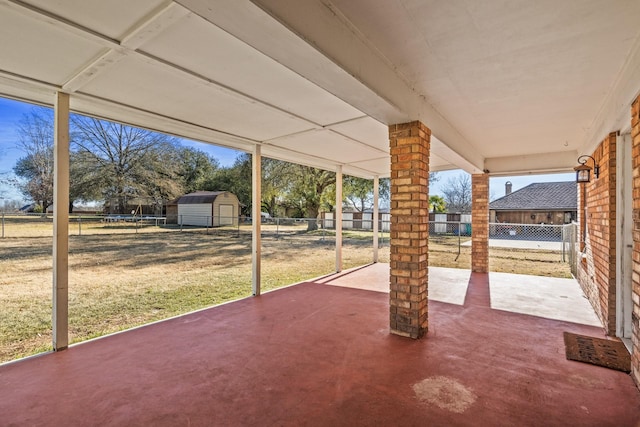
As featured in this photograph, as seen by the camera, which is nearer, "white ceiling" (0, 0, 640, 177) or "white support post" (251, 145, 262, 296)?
"white ceiling" (0, 0, 640, 177)

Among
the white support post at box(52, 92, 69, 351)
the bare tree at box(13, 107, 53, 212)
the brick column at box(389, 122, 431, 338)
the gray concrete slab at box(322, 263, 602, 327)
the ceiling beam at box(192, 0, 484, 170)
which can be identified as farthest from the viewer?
the bare tree at box(13, 107, 53, 212)

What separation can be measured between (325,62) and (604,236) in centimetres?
391

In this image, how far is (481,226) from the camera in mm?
6723

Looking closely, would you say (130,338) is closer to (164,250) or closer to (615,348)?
(615,348)

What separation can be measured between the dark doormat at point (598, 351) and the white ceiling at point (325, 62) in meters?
2.20

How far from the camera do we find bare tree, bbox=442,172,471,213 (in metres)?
29.8

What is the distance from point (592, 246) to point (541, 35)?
12.4 feet

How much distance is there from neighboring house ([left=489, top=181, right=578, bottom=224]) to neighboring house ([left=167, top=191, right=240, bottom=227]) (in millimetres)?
17305

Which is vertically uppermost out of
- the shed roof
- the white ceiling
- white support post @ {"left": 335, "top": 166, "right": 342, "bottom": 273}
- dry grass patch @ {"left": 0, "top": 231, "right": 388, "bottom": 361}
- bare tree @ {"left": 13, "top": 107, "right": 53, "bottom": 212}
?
bare tree @ {"left": 13, "top": 107, "right": 53, "bottom": 212}

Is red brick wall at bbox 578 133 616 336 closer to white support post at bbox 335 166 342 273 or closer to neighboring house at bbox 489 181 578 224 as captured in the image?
white support post at bbox 335 166 342 273

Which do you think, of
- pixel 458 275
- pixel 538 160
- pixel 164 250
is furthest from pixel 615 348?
pixel 164 250

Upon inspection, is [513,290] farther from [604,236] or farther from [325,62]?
[325,62]

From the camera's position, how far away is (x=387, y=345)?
3.07 m

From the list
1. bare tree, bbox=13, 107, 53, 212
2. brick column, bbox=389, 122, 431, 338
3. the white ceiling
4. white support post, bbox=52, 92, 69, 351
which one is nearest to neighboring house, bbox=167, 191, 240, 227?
bare tree, bbox=13, 107, 53, 212
